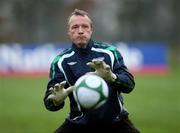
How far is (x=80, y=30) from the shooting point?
8.98 m

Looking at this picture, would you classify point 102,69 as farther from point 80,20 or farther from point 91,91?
point 80,20

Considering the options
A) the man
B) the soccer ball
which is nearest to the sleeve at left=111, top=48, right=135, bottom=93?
the man

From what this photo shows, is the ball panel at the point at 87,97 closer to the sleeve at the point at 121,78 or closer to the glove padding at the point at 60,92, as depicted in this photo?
the glove padding at the point at 60,92

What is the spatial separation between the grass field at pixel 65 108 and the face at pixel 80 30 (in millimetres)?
6353

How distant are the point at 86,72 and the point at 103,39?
27.3 metres

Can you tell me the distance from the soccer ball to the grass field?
6.75 m

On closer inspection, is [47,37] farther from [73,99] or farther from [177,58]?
[73,99]

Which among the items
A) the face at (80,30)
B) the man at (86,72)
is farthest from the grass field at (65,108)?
the face at (80,30)

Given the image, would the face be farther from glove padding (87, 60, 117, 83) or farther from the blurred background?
the blurred background

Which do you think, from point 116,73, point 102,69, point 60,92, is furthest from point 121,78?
point 60,92

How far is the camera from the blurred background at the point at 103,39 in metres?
18.0

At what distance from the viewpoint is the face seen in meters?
9.01

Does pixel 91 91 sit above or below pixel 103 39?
above

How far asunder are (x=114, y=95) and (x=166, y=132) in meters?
6.16
